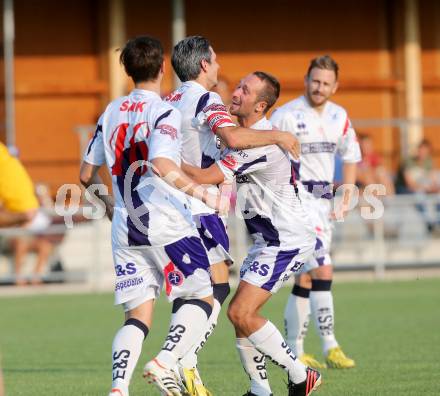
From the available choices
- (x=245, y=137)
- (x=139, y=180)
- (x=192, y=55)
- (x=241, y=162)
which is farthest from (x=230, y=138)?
(x=192, y=55)

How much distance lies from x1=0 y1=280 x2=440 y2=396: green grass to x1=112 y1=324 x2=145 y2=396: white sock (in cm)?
140

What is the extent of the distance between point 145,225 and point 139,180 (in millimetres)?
268

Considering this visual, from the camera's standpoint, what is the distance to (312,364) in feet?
32.8

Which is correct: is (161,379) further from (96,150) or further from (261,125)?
(261,125)

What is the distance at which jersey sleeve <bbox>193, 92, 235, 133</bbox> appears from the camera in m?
7.61

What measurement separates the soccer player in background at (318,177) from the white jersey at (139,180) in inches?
119

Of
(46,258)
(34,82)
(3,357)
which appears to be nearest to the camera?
(3,357)

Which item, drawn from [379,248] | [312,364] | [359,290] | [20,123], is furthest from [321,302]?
[20,123]

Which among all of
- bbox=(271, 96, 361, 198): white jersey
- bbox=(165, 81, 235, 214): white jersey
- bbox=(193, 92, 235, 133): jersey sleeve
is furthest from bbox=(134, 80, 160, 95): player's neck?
bbox=(271, 96, 361, 198): white jersey

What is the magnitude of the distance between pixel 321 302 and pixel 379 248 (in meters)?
8.97

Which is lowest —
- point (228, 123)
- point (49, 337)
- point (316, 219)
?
point (49, 337)

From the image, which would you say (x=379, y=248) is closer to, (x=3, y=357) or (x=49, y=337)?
(x=49, y=337)

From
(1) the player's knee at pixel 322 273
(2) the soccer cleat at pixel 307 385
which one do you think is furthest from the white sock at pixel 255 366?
(1) the player's knee at pixel 322 273

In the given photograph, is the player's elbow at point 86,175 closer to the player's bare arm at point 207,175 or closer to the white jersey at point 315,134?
the player's bare arm at point 207,175
